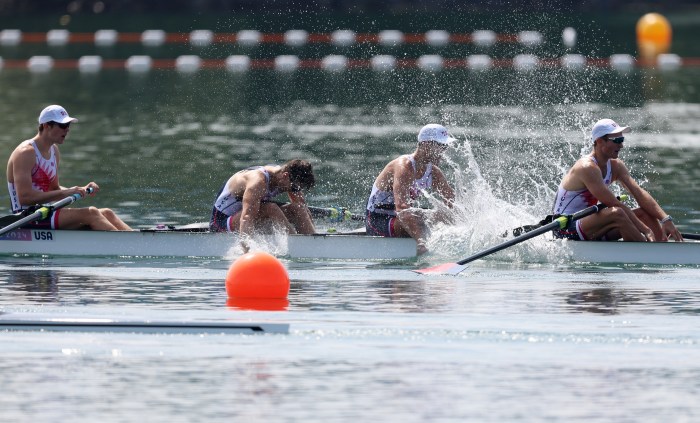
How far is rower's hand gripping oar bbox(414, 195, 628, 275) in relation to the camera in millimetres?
15844

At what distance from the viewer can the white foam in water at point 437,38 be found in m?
45.3

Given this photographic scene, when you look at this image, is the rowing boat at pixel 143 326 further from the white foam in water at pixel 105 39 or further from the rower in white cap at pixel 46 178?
the white foam in water at pixel 105 39

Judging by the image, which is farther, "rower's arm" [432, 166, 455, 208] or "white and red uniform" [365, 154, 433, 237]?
"white and red uniform" [365, 154, 433, 237]

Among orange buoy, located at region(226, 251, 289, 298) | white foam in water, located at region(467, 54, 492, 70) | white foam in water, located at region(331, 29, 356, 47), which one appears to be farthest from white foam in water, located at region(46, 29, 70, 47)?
orange buoy, located at region(226, 251, 289, 298)

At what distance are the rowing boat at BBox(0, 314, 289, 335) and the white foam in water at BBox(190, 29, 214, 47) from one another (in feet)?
107

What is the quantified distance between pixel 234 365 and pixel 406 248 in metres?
5.57

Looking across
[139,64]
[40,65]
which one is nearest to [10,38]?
[40,65]

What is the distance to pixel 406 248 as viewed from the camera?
16.7m

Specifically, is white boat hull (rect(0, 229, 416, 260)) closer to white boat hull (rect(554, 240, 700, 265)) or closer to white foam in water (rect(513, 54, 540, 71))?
white boat hull (rect(554, 240, 700, 265))

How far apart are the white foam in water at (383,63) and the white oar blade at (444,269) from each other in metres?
24.4

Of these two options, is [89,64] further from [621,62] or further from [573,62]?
[621,62]

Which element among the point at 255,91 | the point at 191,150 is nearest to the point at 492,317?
→ the point at 191,150

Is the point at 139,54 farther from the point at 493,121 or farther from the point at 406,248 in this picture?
the point at 406,248

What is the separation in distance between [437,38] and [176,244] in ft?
97.8
